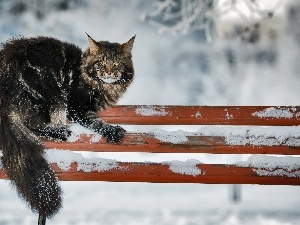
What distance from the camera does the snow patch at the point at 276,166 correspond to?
2.85 metres

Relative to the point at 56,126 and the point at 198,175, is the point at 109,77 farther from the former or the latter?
the point at 198,175

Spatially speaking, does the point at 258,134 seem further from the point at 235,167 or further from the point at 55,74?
the point at 55,74

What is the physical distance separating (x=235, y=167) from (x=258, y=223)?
0.78 m

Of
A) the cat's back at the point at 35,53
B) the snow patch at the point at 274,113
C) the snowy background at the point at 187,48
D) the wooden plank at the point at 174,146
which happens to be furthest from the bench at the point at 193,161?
the snowy background at the point at 187,48

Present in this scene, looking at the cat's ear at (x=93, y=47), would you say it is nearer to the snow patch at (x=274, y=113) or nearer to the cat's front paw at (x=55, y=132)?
the cat's front paw at (x=55, y=132)

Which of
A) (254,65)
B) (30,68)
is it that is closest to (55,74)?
(30,68)

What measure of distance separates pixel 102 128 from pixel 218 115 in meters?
0.75

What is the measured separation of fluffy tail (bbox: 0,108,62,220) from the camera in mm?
2283

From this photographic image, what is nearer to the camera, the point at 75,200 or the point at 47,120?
the point at 47,120

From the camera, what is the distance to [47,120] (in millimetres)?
2760

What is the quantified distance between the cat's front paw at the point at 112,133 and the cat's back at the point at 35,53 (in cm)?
48

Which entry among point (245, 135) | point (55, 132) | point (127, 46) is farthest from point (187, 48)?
point (55, 132)

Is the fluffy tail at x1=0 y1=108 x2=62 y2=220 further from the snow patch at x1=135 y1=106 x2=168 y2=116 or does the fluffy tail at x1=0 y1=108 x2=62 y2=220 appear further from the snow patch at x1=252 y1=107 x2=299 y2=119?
the snow patch at x1=252 y1=107 x2=299 y2=119

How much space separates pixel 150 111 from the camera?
3.07m
